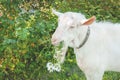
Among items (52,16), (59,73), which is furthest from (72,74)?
(52,16)

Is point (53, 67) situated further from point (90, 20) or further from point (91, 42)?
point (90, 20)

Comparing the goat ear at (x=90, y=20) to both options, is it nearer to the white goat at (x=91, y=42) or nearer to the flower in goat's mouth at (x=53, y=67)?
the white goat at (x=91, y=42)

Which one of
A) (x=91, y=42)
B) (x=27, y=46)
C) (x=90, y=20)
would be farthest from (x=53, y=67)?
(x=90, y=20)

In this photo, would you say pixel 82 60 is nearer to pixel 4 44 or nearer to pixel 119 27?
pixel 119 27

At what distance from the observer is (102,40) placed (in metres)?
5.77

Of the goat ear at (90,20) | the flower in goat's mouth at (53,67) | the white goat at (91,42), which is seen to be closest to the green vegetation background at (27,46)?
the flower in goat's mouth at (53,67)

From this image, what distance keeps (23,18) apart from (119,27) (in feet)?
4.75

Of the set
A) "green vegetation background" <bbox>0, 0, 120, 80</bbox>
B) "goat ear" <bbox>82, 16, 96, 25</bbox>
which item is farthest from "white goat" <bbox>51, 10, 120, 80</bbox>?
"green vegetation background" <bbox>0, 0, 120, 80</bbox>

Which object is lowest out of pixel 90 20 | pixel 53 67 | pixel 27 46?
pixel 53 67

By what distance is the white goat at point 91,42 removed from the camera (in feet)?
17.6

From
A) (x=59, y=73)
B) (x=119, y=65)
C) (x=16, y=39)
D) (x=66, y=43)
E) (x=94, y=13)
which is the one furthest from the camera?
(x=94, y=13)

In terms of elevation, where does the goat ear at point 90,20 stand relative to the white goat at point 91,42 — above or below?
above

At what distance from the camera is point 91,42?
18.6ft

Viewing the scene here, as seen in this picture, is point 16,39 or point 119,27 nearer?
point 119,27
